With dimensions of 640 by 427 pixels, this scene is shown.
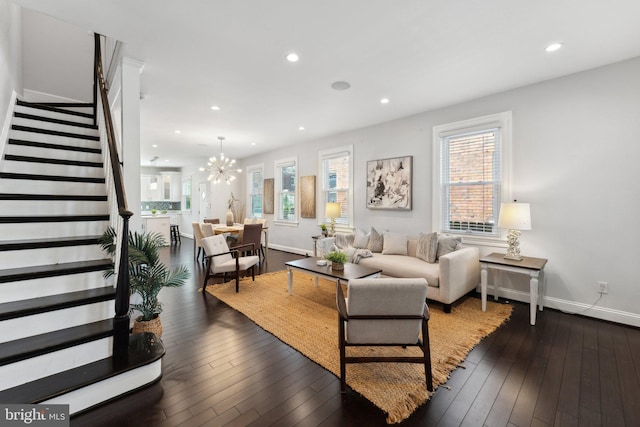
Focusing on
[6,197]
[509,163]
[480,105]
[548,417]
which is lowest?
[548,417]

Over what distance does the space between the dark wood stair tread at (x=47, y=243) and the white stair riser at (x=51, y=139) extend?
1.70 meters

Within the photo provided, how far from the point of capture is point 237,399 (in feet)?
6.09

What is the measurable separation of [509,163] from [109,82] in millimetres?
5943

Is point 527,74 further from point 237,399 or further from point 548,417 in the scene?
point 237,399

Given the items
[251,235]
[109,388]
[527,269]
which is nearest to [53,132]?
[251,235]

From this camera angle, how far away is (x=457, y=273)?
3.36m

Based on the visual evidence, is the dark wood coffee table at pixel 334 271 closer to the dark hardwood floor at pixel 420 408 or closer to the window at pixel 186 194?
the dark hardwood floor at pixel 420 408

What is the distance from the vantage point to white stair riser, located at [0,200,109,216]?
2586mm

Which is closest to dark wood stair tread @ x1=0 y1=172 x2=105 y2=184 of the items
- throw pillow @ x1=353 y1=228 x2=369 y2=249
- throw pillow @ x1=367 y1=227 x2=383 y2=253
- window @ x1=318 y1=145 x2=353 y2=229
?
throw pillow @ x1=353 y1=228 x2=369 y2=249

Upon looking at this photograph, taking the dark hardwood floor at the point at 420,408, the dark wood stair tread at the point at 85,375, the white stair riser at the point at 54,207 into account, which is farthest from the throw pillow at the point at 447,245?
the white stair riser at the point at 54,207

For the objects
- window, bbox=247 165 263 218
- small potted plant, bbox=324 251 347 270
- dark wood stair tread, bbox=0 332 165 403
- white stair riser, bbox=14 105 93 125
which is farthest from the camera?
window, bbox=247 165 263 218

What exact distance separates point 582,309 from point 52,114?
24.5 ft

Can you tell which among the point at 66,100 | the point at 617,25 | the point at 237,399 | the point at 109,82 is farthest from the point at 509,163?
the point at 66,100

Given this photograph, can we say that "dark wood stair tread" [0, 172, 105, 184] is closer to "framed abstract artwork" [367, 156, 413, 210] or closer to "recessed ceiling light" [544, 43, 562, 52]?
"framed abstract artwork" [367, 156, 413, 210]
